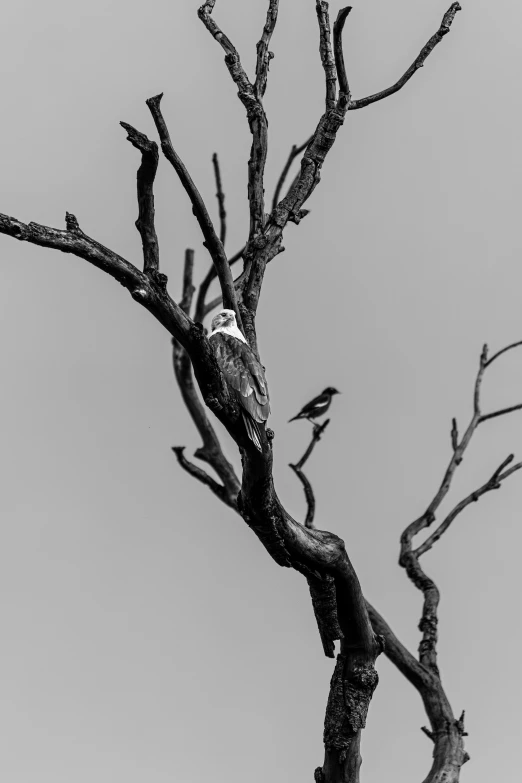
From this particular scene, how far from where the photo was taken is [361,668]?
245 inches

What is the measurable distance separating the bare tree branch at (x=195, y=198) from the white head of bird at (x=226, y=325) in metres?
1.48

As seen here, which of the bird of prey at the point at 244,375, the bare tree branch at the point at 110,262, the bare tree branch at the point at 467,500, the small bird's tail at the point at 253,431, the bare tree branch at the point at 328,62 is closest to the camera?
the bare tree branch at the point at 110,262

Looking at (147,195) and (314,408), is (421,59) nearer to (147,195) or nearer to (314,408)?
(147,195)

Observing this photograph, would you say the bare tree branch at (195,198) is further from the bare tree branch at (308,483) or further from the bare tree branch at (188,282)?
the bare tree branch at (188,282)

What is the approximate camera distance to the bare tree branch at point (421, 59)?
7.64 metres

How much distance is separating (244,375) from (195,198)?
1771mm

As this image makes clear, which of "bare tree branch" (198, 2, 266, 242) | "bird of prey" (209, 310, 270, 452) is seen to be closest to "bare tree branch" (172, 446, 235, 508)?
"bird of prey" (209, 310, 270, 452)

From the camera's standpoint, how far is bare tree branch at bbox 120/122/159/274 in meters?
4.89

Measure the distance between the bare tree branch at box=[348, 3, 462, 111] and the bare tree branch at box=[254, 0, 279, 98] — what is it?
0.73 metres

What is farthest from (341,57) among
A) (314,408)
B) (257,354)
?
(314,408)

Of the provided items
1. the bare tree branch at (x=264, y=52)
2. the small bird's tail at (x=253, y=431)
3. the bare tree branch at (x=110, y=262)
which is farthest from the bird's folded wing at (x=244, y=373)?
the bare tree branch at (x=264, y=52)

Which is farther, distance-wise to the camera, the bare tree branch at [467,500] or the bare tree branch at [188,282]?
the bare tree branch at [188,282]

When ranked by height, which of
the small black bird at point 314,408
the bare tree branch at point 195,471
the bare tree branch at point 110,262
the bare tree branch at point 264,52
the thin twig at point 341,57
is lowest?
the bare tree branch at point 110,262

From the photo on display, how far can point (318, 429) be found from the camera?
919cm
